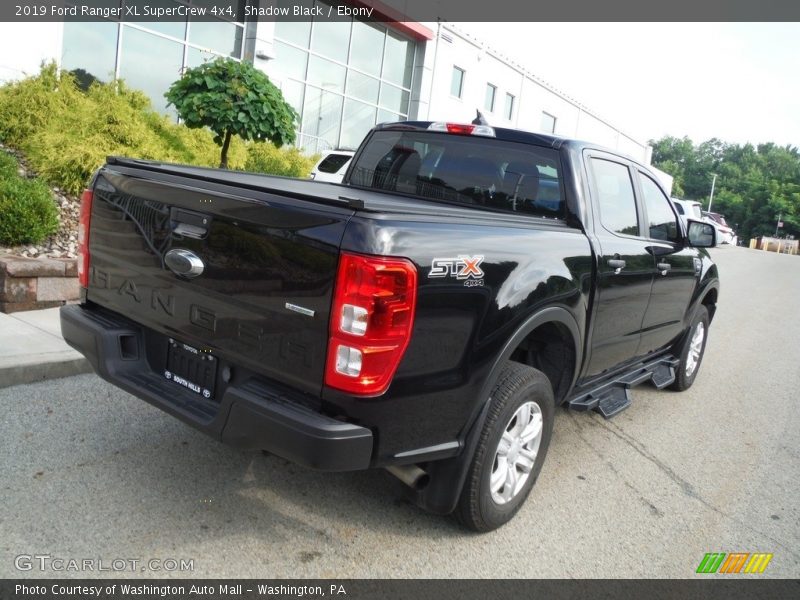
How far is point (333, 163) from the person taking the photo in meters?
14.2

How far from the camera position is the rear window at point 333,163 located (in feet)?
45.8

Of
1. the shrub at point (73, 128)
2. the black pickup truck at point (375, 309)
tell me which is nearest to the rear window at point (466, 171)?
the black pickup truck at point (375, 309)

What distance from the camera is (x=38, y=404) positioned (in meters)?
4.28

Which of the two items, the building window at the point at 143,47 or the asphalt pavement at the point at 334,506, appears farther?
the building window at the point at 143,47

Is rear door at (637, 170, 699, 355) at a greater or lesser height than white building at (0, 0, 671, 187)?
lesser

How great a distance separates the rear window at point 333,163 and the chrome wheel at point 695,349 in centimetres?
894

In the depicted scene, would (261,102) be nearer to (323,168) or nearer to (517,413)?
(323,168)

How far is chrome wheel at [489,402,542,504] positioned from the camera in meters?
3.34

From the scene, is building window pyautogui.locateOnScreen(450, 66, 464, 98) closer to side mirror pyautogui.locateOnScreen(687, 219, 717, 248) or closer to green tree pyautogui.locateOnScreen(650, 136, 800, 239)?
side mirror pyautogui.locateOnScreen(687, 219, 717, 248)

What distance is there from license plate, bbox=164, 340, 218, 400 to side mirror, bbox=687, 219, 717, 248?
3.90 m

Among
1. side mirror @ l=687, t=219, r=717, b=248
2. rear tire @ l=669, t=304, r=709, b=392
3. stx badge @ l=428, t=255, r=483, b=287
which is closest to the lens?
stx badge @ l=428, t=255, r=483, b=287

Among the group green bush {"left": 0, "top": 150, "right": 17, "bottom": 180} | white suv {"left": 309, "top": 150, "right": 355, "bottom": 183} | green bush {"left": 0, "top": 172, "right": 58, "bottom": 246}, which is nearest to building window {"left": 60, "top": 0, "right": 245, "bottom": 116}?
white suv {"left": 309, "top": 150, "right": 355, "bottom": 183}

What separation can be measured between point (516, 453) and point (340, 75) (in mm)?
18930

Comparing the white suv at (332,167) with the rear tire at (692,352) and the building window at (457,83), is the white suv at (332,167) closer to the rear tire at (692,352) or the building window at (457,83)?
the rear tire at (692,352)
